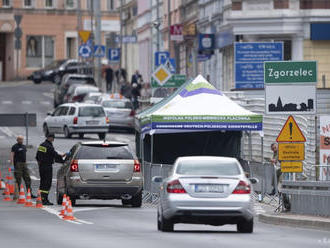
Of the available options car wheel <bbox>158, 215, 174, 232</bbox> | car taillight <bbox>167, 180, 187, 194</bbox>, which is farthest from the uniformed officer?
car taillight <bbox>167, 180, 187, 194</bbox>

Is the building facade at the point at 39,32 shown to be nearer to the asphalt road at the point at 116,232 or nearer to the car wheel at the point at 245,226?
the asphalt road at the point at 116,232

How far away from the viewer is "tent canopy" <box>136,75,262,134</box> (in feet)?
112

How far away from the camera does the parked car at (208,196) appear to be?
21.0 metres

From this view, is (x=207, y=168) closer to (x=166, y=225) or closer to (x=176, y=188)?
(x=176, y=188)

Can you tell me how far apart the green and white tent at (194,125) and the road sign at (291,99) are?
6.07 m

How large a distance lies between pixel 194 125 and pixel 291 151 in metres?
7.68

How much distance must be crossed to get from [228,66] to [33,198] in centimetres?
2358

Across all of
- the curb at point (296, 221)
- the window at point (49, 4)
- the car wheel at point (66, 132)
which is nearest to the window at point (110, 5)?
the window at point (49, 4)

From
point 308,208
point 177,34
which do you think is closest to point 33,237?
point 308,208

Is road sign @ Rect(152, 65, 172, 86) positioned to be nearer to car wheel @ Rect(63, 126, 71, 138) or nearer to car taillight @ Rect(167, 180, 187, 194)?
car wheel @ Rect(63, 126, 71, 138)

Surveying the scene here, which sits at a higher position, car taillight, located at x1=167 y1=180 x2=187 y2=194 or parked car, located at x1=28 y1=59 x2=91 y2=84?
car taillight, located at x1=167 y1=180 x2=187 y2=194

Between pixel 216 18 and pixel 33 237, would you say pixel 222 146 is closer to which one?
pixel 33 237

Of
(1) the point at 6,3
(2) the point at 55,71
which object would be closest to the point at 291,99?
(2) the point at 55,71

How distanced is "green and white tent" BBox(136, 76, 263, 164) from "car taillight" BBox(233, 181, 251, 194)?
504 inches
